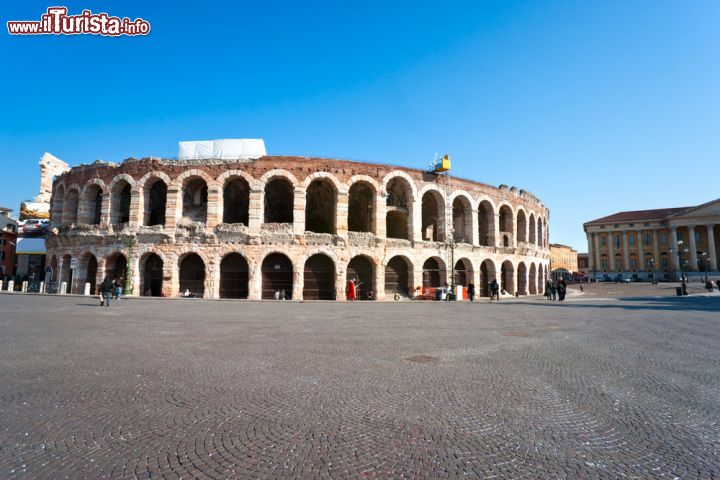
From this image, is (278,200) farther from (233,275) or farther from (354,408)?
(354,408)

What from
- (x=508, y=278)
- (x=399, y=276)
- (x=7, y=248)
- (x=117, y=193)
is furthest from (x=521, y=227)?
(x=7, y=248)

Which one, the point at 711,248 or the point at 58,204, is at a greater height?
the point at 58,204

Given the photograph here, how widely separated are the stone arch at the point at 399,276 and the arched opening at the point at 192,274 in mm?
13138

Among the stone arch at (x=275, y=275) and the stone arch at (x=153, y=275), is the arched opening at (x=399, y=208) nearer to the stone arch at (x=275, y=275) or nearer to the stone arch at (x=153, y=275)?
the stone arch at (x=275, y=275)

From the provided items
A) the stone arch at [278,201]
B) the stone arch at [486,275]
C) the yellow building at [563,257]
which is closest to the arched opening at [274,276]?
the stone arch at [278,201]

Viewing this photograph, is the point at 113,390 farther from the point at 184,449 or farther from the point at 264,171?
the point at 264,171

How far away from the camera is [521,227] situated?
1352 inches

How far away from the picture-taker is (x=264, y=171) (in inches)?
957

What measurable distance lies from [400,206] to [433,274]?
610 centimetres

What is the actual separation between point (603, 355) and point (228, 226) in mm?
21592

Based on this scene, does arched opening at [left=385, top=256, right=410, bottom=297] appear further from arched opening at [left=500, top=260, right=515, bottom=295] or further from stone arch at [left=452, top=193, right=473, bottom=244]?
arched opening at [left=500, top=260, right=515, bottom=295]

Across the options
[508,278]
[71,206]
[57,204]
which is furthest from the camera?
[508,278]

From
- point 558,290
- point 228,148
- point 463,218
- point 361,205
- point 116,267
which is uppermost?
point 228,148

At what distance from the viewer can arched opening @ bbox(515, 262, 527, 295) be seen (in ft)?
108
